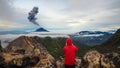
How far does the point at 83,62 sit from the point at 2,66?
37.8 ft

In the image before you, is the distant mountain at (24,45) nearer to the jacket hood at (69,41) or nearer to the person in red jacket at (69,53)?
the person in red jacket at (69,53)

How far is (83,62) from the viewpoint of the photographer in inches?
1375

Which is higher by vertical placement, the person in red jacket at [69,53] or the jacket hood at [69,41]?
the jacket hood at [69,41]

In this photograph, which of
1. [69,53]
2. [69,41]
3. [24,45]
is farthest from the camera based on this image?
[24,45]

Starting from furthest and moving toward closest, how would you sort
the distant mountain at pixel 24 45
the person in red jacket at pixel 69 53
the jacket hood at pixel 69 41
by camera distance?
the distant mountain at pixel 24 45 → the person in red jacket at pixel 69 53 → the jacket hood at pixel 69 41

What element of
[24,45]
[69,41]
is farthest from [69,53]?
[24,45]

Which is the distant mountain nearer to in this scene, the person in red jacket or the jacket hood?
the person in red jacket

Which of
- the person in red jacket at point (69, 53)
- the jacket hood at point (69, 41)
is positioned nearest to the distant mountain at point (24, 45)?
the person in red jacket at point (69, 53)

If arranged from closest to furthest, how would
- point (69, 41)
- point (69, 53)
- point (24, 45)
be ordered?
point (69, 41) → point (69, 53) → point (24, 45)

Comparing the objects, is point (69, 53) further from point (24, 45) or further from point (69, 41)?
point (24, 45)

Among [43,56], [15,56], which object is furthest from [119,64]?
[15,56]

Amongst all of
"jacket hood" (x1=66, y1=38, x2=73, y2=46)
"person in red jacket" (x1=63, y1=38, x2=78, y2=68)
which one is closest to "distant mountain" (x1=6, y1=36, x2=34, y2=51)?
"person in red jacket" (x1=63, y1=38, x2=78, y2=68)

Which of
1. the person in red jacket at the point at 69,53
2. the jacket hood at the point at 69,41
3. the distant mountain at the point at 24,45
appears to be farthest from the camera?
the distant mountain at the point at 24,45

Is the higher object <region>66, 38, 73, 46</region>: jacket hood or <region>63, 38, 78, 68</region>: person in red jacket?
<region>66, 38, 73, 46</region>: jacket hood
